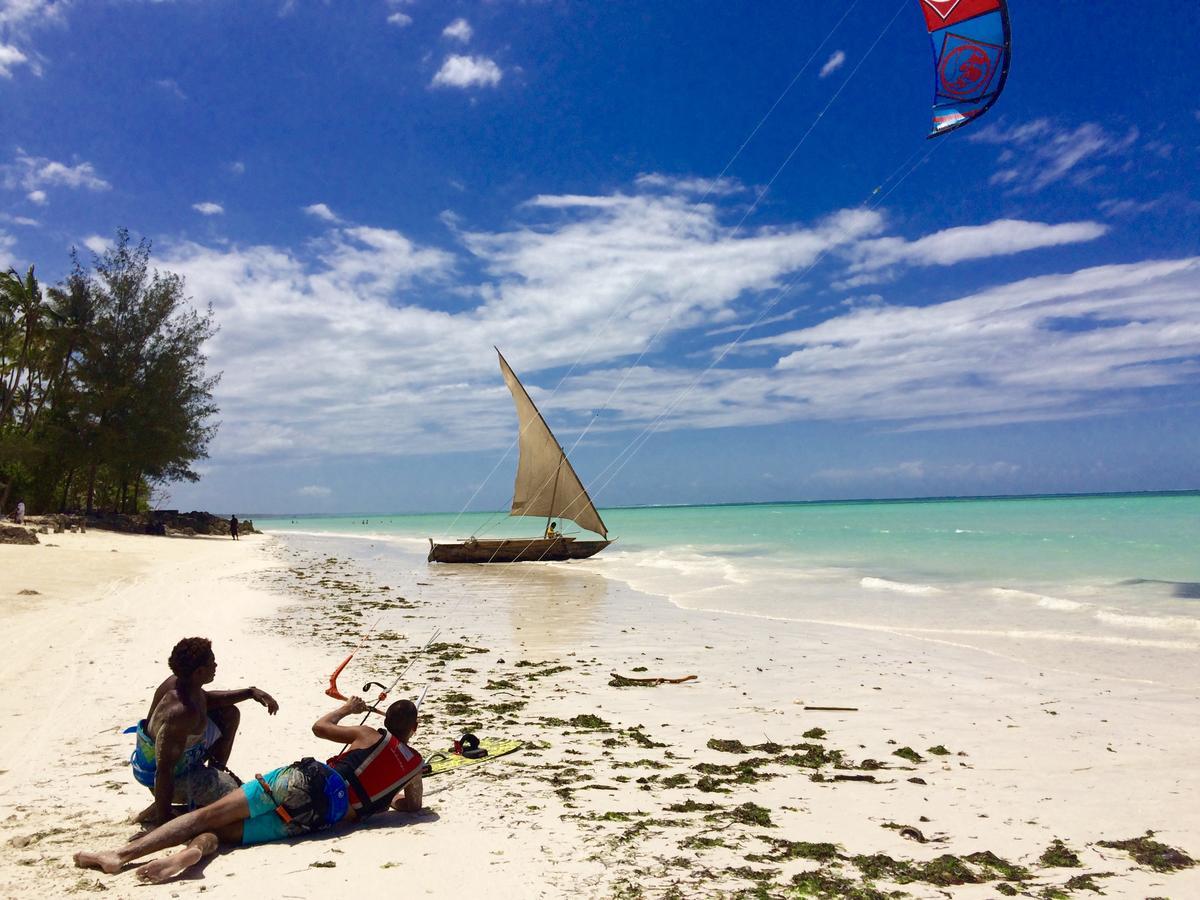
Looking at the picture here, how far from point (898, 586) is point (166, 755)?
17322 millimetres

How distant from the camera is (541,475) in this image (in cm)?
3197

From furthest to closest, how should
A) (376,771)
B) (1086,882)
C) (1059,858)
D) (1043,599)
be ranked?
1. (1043,599)
2. (376,771)
3. (1059,858)
4. (1086,882)

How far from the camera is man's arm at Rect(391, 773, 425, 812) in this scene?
4555 mm

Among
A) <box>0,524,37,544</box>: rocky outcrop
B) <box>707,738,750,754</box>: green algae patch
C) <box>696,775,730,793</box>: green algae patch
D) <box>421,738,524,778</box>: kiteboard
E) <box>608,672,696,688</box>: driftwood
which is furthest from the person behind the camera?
<box>0,524,37,544</box>: rocky outcrop

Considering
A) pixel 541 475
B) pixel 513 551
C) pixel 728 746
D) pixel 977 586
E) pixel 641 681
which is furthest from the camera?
pixel 541 475

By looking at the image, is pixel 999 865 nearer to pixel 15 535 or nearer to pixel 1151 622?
pixel 1151 622

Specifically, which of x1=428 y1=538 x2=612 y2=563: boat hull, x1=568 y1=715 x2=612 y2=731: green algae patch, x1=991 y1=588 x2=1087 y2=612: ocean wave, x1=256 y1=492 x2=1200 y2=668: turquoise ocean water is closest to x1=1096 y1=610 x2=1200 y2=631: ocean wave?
x1=256 y1=492 x2=1200 y2=668: turquoise ocean water

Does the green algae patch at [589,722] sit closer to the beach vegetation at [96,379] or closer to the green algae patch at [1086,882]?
the green algae patch at [1086,882]

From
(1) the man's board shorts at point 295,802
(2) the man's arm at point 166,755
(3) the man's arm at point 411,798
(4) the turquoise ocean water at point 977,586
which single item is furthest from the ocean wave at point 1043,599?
(2) the man's arm at point 166,755

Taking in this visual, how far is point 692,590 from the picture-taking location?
19016mm

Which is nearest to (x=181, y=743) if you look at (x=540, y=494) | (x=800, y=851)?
(x=800, y=851)

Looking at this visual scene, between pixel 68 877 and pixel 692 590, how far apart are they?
16156 mm

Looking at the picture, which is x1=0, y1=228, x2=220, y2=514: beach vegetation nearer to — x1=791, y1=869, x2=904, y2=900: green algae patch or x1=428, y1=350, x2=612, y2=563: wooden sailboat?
x1=428, y1=350, x2=612, y2=563: wooden sailboat

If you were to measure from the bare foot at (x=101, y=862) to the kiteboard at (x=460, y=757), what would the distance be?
6.01ft
